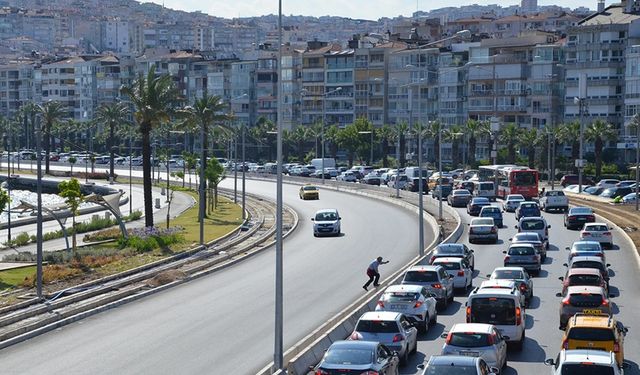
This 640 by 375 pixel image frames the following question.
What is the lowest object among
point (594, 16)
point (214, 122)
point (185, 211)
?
point (185, 211)

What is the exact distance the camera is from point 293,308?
3938cm

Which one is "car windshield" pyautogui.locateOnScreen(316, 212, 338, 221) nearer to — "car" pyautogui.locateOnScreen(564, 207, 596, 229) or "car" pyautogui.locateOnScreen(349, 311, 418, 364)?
"car" pyautogui.locateOnScreen(564, 207, 596, 229)

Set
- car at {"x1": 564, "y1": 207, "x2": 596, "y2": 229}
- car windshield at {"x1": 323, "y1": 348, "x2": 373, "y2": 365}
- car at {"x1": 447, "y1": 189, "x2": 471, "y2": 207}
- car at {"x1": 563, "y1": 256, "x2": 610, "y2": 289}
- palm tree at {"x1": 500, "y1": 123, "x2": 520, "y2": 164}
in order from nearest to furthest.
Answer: car windshield at {"x1": 323, "y1": 348, "x2": 373, "y2": 365}, car at {"x1": 563, "y1": 256, "x2": 610, "y2": 289}, car at {"x1": 564, "y1": 207, "x2": 596, "y2": 229}, car at {"x1": 447, "y1": 189, "x2": 471, "y2": 207}, palm tree at {"x1": 500, "y1": 123, "x2": 520, "y2": 164}

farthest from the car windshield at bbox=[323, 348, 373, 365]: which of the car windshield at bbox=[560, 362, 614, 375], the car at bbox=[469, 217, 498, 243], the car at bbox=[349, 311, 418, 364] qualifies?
the car at bbox=[469, 217, 498, 243]

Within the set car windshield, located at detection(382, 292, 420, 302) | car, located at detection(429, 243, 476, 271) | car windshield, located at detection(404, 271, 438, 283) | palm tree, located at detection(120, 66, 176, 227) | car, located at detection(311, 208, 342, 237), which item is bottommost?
car, located at detection(311, 208, 342, 237)

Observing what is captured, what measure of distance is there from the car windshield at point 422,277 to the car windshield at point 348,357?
42.4 feet

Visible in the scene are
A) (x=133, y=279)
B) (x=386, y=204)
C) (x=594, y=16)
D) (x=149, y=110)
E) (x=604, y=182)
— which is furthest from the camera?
(x=594, y=16)

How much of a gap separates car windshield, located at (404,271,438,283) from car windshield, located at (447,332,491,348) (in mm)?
10589

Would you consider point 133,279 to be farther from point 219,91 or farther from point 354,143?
point 219,91

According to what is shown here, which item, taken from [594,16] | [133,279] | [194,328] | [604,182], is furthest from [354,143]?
[194,328]

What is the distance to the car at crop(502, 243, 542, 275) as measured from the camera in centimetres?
4653

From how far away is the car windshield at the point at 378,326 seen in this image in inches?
1136

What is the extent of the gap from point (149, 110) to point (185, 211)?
2134cm

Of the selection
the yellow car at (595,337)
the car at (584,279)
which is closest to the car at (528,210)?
the car at (584,279)
